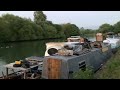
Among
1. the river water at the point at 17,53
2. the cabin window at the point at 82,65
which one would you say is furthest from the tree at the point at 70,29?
the cabin window at the point at 82,65

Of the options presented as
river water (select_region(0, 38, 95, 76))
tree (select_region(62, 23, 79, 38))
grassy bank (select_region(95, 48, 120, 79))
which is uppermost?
tree (select_region(62, 23, 79, 38))

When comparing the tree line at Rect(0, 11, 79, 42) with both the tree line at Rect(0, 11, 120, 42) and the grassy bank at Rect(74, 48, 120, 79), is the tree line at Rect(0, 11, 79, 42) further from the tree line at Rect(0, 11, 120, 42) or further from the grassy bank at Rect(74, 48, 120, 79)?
the grassy bank at Rect(74, 48, 120, 79)

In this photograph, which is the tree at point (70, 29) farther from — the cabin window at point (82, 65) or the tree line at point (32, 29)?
the cabin window at point (82, 65)

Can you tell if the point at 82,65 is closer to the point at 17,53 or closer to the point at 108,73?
the point at 108,73

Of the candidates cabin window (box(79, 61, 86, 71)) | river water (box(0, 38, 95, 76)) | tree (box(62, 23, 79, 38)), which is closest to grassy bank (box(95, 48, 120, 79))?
cabin window (box(79, 61, 86, 71))

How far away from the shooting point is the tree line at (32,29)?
3553 cm

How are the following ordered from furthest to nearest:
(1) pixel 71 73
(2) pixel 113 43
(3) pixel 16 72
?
(2) pixel 113 43 < (3) pixel 16 72 < (1) pixel 71 73

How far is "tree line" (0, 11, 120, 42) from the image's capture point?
35.5 m

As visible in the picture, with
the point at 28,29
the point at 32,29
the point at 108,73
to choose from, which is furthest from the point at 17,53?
the point at 32,29

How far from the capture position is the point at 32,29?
3938cm

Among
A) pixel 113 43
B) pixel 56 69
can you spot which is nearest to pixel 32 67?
pixel 56 69
